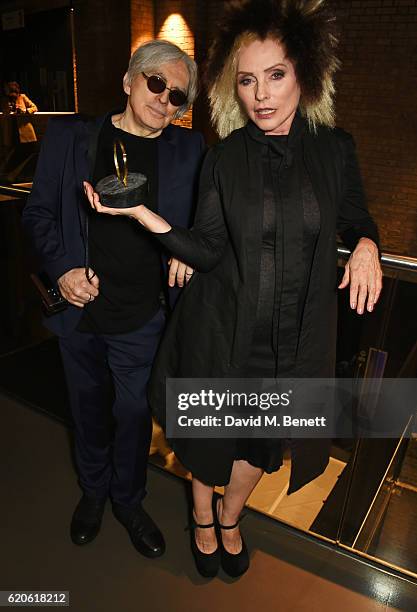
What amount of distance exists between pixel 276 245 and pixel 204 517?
110 cm

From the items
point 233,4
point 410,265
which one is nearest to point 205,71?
point 233,4

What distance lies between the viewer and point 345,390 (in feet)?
6.26

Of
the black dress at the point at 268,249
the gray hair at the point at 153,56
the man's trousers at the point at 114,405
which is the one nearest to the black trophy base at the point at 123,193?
the black dress at the point at 268,249

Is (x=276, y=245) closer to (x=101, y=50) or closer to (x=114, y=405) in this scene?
(x=114, y=405)

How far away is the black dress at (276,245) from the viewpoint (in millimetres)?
1312

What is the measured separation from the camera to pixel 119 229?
5.31 ft

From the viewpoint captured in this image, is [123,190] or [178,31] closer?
[123,190]

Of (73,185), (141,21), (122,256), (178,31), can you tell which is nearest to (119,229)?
(122,256)

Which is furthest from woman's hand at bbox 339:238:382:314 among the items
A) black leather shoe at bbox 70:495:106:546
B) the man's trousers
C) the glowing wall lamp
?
the glowing wall lamp

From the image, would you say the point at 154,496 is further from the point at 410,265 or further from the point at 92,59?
the point at 92,59

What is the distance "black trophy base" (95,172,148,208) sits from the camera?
44.5 inches

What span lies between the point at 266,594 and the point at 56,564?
79 cm

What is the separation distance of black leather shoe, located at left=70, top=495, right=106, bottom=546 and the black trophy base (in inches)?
53.6

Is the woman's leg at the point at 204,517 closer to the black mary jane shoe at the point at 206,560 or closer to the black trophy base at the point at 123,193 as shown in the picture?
the black mary jane shoe at the point at 206,560
